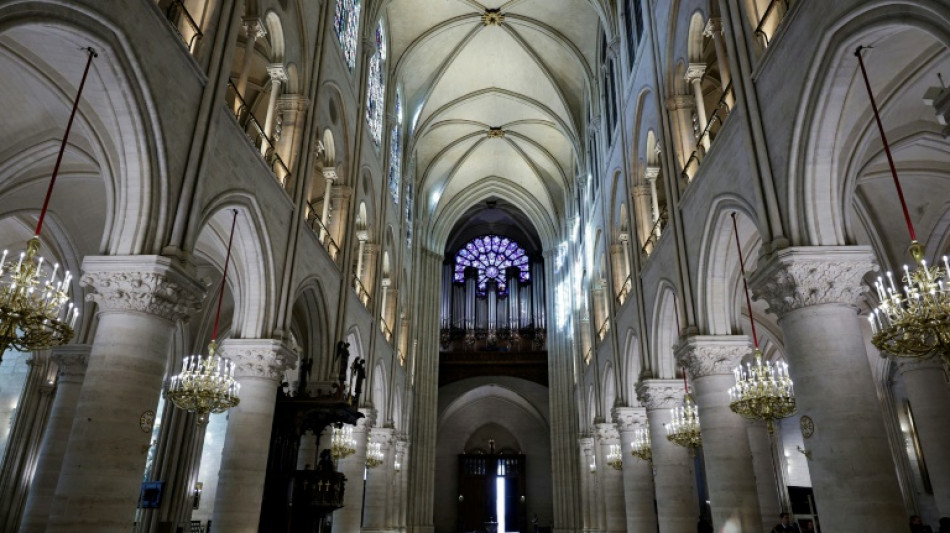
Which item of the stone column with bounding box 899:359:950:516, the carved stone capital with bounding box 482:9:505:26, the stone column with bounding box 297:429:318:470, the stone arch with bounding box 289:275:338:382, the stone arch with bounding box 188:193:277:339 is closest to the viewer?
the stone arch with bounding box 188:193:277:339

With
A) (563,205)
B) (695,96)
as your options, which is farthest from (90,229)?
(563,205)

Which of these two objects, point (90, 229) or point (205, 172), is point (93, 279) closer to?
point (205, 172)

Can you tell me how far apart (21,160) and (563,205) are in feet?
Answer: 78.6

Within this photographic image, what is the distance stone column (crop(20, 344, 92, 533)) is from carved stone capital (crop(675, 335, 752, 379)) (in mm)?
10689

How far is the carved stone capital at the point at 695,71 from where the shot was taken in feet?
41.2

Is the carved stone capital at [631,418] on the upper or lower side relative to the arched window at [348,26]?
lower

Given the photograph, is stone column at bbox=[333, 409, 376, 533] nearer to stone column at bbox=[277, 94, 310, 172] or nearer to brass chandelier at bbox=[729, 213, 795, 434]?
stone column at bbox=[277, 94, 310, 172]

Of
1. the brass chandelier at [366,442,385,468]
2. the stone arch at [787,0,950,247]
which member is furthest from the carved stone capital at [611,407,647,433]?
the stone arch at [787,0,950,247]

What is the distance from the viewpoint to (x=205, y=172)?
8727 millimetres

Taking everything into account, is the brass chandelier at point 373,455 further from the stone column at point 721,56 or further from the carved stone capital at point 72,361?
the stone column at point 721,56

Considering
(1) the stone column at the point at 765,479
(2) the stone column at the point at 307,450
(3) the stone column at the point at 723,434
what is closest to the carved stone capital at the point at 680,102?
(3) the stone column at the point at 723,434

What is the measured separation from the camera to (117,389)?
719cm

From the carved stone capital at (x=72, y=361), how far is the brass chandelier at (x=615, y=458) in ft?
46.3

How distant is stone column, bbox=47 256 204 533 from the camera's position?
677 cm
